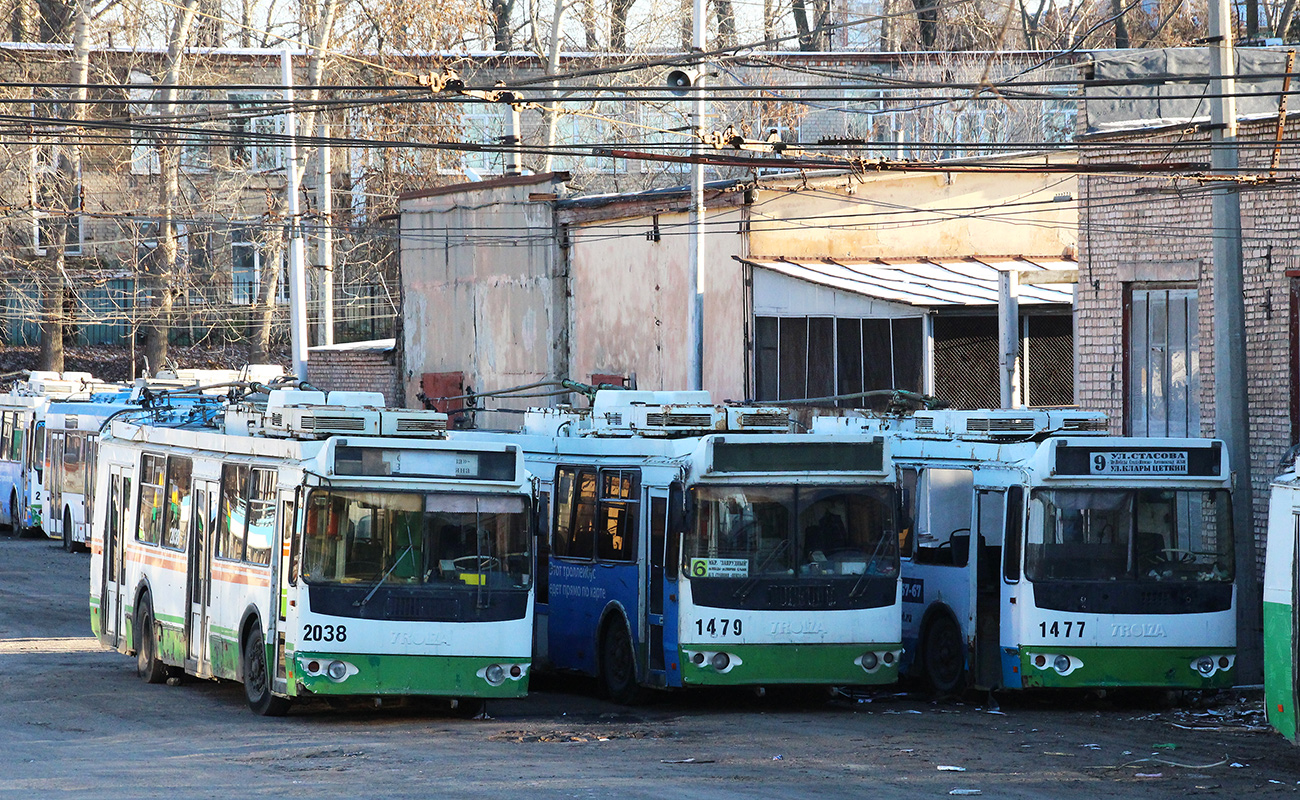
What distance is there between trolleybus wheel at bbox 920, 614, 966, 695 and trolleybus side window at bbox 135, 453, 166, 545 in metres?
7.23

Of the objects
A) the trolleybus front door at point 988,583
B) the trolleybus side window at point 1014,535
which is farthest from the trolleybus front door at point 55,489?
the trolleybus side window at point 1014,535

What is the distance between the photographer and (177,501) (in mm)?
16625

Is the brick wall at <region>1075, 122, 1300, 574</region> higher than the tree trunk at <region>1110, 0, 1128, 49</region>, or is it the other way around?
the tree trunk at <region>1110, 0, 1128, 49</region>

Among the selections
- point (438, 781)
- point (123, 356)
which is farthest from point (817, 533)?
point (123, 356)

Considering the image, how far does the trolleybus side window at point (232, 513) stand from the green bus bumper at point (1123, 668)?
6.60m

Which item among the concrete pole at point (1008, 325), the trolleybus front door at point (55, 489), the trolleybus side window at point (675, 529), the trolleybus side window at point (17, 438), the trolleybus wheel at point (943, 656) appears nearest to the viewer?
the trolleybus side window at point (675, 529)

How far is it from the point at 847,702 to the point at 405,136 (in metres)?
35.7

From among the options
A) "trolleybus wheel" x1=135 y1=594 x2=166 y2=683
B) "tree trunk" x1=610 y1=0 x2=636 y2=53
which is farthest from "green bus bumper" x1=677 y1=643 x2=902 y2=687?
"tree trunk" x1=610 y1=0 x2=636 y2=53

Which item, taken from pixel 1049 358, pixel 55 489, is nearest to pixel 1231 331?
pixel 1049 358

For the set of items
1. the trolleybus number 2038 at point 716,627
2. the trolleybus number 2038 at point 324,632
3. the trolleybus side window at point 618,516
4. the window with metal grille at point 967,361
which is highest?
the window with metal grille at point 967,361

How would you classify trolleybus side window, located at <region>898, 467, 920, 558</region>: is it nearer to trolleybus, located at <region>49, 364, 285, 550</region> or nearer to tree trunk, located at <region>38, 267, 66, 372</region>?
trolleybus, located at <region>49, 364, 285, 550</region>

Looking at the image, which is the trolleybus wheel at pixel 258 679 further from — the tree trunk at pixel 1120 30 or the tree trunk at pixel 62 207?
the tree trunk at pixel 1120 30

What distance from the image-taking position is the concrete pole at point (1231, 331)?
52.6 feet

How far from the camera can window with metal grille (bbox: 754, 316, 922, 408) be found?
28.4m
